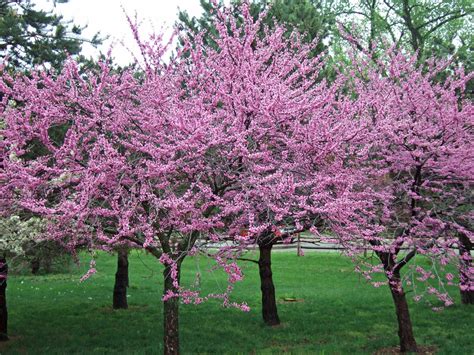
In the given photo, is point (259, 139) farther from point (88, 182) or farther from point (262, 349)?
point (262, 349)

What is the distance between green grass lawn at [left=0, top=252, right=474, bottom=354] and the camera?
910 cm

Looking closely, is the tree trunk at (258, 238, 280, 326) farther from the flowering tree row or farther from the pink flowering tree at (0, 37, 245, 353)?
the pink flowering tree at (0, 37, 245, 353)

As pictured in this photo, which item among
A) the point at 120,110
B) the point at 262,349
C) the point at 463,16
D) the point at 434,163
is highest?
the point at 463,16

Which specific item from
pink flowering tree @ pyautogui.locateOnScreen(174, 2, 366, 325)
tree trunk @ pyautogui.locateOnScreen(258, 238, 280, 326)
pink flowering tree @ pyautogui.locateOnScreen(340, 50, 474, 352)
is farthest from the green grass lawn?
pink flowering tree @ pyautogui.locateOnScreen(340, 50, 474, 352)

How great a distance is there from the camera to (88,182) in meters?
5.54

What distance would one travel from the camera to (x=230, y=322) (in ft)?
36.3

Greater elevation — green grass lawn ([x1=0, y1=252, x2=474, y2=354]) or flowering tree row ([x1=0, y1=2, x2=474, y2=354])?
flowering tree row ([x1=0, y1=2, x2=474, y2=354])

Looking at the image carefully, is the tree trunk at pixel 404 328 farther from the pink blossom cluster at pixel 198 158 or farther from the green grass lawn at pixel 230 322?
the pink blossom cluster at pixel 198 158

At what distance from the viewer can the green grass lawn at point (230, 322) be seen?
910 centimetres

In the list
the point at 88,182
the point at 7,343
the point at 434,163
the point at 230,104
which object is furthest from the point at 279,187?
the point at 7,343

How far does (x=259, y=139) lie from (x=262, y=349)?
4.53 m

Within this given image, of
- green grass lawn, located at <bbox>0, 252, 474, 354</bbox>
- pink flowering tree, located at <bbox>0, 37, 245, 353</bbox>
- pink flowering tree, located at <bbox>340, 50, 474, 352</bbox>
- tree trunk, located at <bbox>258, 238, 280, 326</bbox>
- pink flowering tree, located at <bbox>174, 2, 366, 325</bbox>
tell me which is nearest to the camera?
pink flowering tree, located at <bbox>0, 37, 245, 353</bbox>

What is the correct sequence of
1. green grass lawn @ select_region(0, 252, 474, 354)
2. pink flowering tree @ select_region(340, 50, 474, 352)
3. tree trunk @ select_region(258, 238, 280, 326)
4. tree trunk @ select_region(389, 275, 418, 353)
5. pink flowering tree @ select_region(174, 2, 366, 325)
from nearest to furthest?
pink flowering tree @ select_region(174, 2, 366, 325) → pink flowering tree @ select_region(340, 50, 474, 352) → tree trunk @ select_region(389, 275, 418, 353) → green grass lawn @ select_region(0, 252, 474, 354) → tree trunk @ select_region(258, 238, 280, 326)

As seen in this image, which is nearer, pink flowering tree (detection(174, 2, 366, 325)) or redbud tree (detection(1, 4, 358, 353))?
redbud tree (detection(1, 4, 358, 353))
